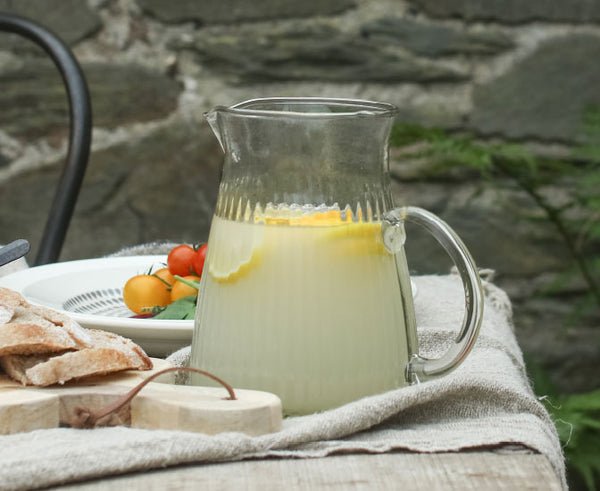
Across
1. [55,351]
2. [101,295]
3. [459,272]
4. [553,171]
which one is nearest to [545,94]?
[553,171]

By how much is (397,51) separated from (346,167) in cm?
135

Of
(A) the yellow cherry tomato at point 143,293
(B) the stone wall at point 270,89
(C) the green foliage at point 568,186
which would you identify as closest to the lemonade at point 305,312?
(A) the yellow cherry tomato at point 143,293

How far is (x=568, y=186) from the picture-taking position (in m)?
1.90

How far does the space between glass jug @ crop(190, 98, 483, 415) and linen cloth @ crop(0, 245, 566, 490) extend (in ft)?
0.10

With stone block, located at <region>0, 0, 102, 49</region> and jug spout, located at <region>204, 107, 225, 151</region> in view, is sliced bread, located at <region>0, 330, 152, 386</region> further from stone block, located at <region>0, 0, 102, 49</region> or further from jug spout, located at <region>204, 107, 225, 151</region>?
stone block, located at <region>0, 0, 102, 49</region>

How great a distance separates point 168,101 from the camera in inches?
73.2

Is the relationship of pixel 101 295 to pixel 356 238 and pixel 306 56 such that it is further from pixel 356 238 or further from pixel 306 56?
pixel 306 56

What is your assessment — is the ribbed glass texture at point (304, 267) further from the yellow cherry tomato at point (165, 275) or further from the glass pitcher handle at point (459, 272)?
the yellow cherry tomato at point (165, 275)

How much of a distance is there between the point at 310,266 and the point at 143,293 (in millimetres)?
359

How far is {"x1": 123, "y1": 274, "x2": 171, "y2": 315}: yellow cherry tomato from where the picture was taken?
87cm

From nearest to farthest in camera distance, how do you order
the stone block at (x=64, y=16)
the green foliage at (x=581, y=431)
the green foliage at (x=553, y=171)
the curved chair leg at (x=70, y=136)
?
the curved chair leg at (x=70, y=136), the green foliage at (x=581, y=431), the green foliage at (x=553, y=171), the stone block at (x=64, y=16)

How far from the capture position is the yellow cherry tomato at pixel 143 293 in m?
0.87

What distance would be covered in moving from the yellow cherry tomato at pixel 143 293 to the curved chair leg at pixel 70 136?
39 cm

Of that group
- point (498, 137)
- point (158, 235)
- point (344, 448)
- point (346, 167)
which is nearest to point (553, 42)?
point (498, 137)
